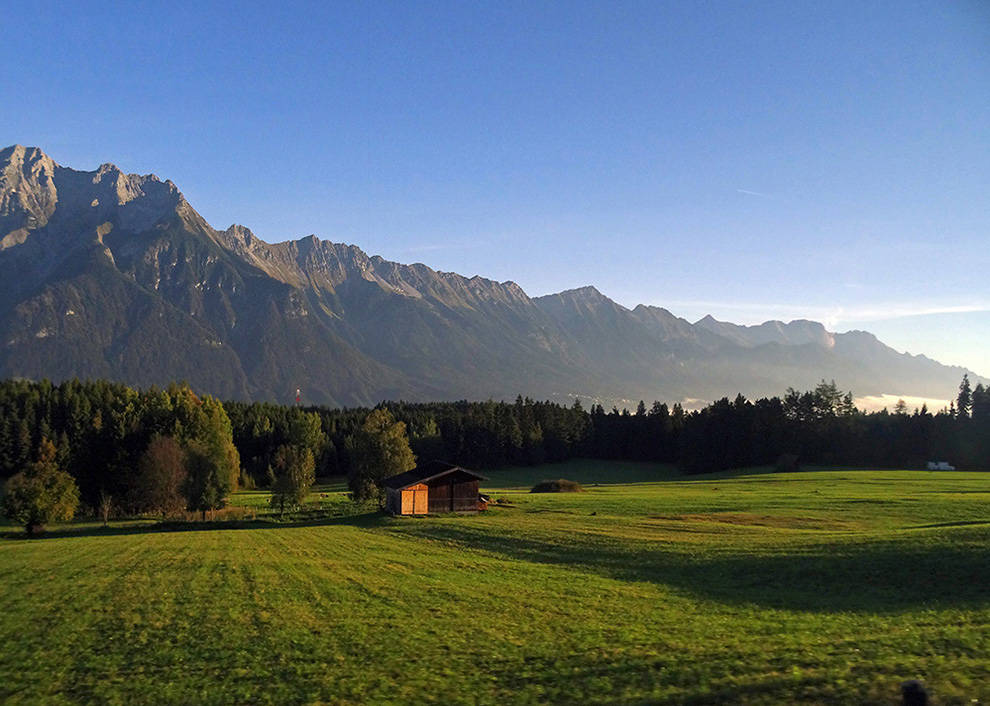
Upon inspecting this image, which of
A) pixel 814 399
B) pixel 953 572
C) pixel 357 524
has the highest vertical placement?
pixel 814 399

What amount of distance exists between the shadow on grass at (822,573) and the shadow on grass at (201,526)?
1122 inches

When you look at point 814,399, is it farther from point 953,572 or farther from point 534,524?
point 953,572

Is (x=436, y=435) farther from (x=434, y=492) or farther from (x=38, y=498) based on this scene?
(x=38, y=498)

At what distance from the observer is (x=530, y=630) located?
22000mm

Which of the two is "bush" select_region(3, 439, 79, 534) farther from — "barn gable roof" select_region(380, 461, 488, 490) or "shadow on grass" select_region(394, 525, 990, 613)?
"shadow on grass" select_region(394, 525, 990, 613)

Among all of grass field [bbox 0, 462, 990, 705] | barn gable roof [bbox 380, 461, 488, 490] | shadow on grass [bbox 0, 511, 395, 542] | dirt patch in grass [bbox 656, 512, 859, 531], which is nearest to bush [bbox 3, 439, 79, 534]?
shadow on grass [bbox 0, 511, 395, 542]

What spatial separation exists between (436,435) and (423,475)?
67.1 m

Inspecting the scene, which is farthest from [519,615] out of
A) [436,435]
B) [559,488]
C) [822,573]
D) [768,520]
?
[436,435]

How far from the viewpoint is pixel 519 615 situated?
24.3 m

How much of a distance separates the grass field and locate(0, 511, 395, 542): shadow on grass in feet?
37.0

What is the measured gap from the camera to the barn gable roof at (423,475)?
65.0m

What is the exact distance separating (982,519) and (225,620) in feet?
159

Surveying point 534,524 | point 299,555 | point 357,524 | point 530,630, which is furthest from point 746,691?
point 357,524

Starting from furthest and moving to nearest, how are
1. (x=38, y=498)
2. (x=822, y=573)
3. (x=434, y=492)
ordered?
(x=434, y=492) → (x=38, y=498) → (x=822, y=573)
